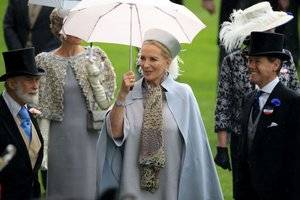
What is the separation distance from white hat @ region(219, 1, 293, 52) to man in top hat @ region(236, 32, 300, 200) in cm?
118

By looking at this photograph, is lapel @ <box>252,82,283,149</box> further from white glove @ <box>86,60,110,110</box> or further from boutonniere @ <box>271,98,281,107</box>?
white glove @ <box>86,60,110,110</box>

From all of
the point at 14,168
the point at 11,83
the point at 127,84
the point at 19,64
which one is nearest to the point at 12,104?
the point at 11,83

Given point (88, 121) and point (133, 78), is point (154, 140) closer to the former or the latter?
point (133, 78)

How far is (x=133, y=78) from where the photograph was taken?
29.3 ft

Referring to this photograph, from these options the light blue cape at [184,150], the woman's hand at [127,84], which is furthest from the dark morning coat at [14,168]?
the woman's hand at [127,84]

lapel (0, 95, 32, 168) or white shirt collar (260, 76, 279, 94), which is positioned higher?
white shirt collar (260, 76, 279, 94)

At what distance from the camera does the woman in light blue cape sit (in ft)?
29.8

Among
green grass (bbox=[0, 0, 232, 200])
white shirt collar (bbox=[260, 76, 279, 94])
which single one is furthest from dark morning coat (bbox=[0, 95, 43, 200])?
green grass (bbox=[0, 0, 232, 200])

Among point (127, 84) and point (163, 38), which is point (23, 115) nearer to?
point (127, 84)

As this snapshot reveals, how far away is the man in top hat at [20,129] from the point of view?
8930 millimetres

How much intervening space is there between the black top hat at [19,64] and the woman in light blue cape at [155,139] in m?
0.73

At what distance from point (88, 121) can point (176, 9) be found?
1.76 metres

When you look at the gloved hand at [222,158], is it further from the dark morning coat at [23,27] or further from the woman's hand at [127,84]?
the dark morning coat at [23,27]

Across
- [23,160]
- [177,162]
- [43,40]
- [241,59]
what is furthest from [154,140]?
[43,40]
